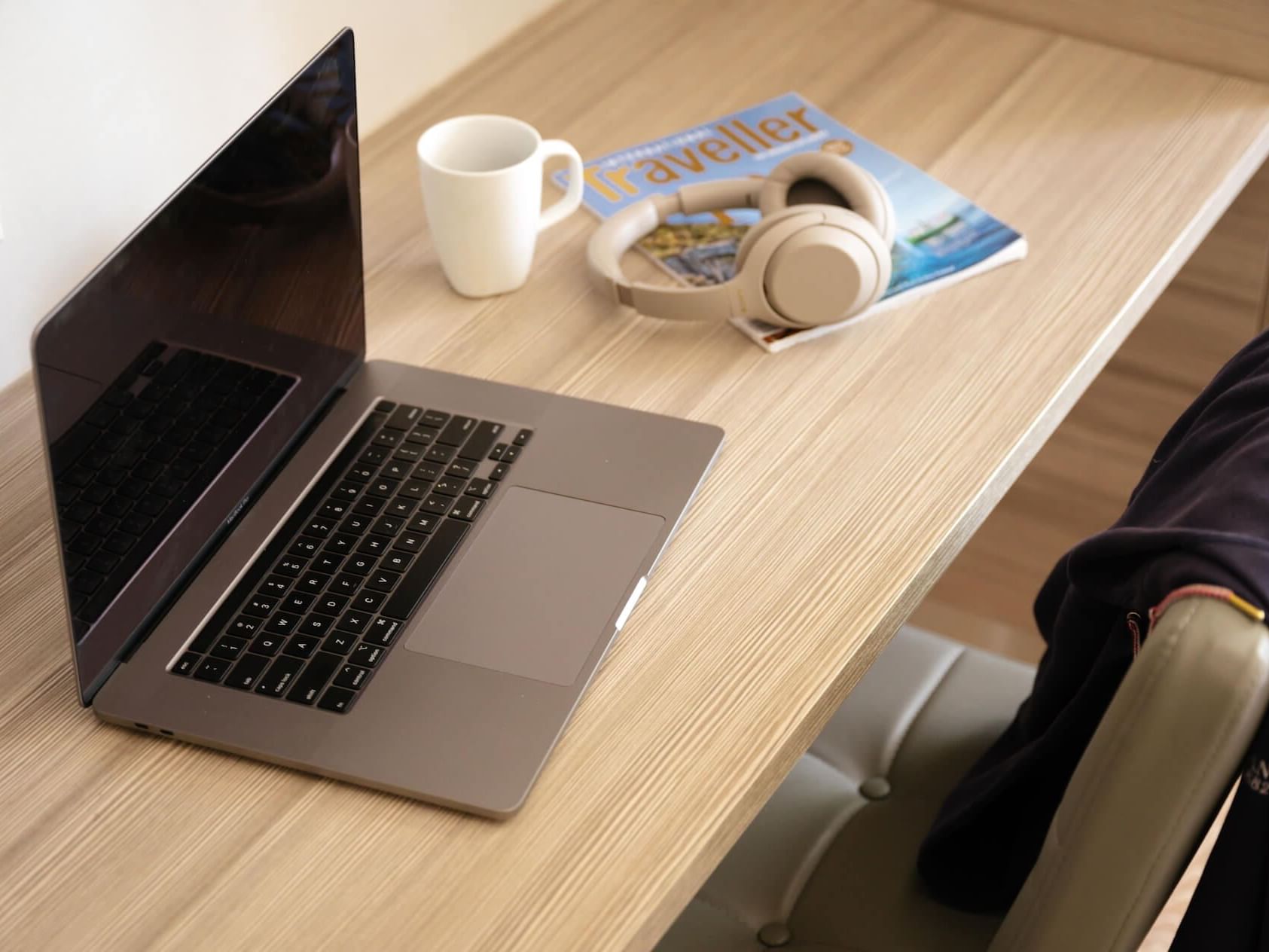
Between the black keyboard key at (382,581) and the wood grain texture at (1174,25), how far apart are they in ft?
3.04

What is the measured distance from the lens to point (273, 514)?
0.83 meters

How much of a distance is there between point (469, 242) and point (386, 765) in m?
0.45

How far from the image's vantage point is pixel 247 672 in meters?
0.73

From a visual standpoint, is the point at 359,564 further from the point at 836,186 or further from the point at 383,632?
the point at 836,186

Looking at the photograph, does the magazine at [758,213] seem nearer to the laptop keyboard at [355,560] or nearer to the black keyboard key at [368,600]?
the laptop keyboard at [355,560]

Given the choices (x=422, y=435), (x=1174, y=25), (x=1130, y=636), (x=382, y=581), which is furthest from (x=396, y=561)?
(x=1174, y=25)

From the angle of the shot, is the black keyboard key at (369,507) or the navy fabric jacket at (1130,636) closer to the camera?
the navy fabric jacket at (1130,636)

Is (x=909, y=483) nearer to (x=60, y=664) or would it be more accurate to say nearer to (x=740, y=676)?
(x=740, y=676)

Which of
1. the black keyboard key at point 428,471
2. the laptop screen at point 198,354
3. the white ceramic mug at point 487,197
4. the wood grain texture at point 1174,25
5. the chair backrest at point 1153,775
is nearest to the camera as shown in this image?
the chair backrest at point 1153,775

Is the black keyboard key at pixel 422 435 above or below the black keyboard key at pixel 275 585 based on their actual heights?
above

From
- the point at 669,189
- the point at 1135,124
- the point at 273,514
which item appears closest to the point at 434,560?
the point at 273,514

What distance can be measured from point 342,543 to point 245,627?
8 centimetres

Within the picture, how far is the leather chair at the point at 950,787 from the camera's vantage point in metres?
0.55

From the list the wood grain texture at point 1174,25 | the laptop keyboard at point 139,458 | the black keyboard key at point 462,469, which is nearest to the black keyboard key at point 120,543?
the laptop keyboard at point 139,458
